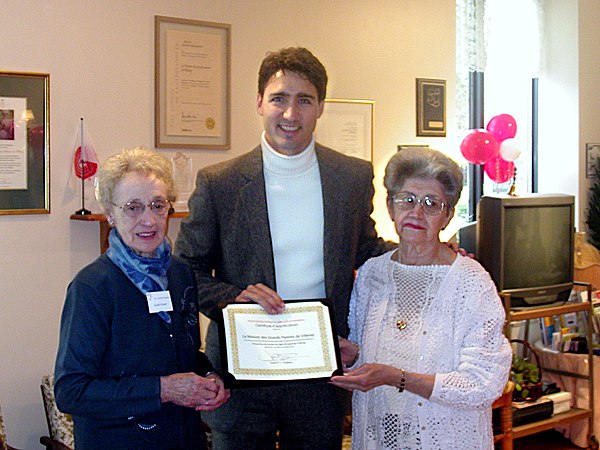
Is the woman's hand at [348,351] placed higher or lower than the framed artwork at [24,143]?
lower

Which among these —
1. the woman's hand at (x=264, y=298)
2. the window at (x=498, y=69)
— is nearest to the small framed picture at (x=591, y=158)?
the window at (x=498, y=69)

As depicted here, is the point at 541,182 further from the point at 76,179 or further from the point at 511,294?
the point at 76,179

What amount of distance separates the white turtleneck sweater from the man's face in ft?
0.18

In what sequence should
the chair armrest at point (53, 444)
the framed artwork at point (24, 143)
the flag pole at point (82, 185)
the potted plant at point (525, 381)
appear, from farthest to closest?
the potted plant at point (525, 381) → the flag pole at point (82, 185) → the framed artwork at point (24, 143) → the chair armrest at point (53, 444)

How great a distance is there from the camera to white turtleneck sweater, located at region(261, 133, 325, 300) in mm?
2160

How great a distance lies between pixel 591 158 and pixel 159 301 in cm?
458

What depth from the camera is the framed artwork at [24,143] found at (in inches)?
132

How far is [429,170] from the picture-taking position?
203 centimetres

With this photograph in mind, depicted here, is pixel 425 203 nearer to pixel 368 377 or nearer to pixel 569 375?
pixel 368 377

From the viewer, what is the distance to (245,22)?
4043mm

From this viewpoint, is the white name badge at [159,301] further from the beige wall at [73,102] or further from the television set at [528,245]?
the television set at [528,245]

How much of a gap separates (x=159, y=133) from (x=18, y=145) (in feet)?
2.22

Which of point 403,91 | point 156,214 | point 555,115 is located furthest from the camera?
point 555,115

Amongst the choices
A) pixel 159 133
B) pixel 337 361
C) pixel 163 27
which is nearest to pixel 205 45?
pixel 163 27
